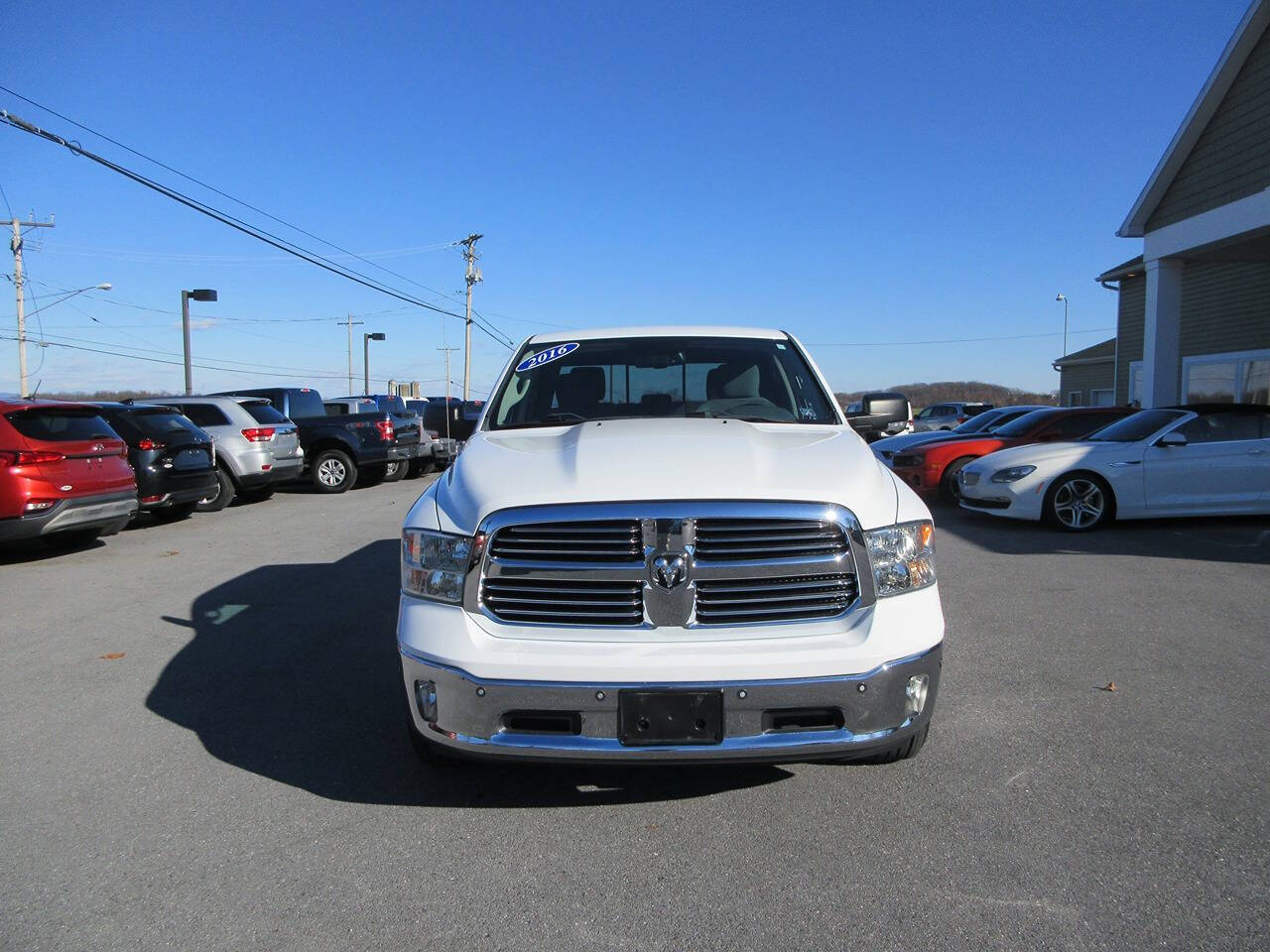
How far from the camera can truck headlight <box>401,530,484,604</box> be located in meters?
3.21

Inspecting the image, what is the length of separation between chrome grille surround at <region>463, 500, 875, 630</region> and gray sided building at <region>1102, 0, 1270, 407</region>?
42.7ft

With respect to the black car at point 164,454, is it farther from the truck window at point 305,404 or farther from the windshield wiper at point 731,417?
the windshield wiper at point 731,417

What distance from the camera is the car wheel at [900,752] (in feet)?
10.6

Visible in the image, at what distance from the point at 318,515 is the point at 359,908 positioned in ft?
34.8

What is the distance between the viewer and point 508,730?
10.1ft

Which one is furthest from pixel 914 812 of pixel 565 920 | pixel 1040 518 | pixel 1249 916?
pixel 1040 518

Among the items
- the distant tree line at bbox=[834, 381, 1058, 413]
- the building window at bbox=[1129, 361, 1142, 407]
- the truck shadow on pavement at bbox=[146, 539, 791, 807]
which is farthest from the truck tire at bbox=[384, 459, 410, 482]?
the distant tree line at bbox=[834, 381, 1058, 413]

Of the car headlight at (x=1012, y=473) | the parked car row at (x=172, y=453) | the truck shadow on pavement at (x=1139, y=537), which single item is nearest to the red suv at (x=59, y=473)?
the parked car row at (x=172, y=453)

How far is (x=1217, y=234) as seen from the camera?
1398 cm

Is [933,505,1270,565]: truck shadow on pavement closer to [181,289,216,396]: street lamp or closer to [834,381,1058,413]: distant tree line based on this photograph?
[181,289,216,396]: street lamp

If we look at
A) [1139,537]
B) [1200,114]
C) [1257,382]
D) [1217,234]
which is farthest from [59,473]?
[1257,382]

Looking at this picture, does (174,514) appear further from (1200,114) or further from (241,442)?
(1200,114)

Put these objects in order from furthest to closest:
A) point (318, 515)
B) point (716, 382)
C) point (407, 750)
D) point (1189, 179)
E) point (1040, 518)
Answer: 1. point (1189, 179)
2. point (318, 515)
3. point (1040, 518)
4. point (716, 382)
5. point (407, 750)

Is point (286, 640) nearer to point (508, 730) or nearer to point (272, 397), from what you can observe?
point (508, 730)
